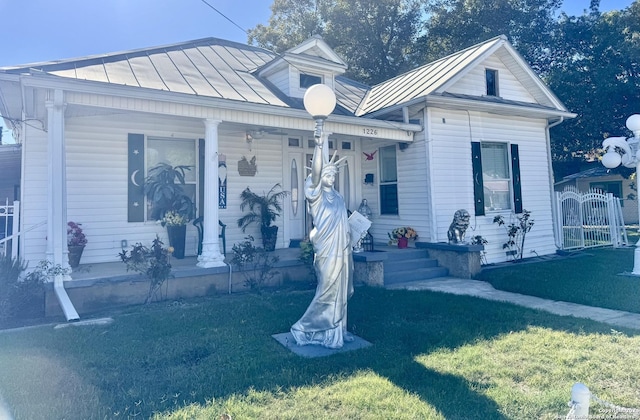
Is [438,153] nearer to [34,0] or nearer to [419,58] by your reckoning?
[34,0]

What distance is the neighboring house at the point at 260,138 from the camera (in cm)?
626

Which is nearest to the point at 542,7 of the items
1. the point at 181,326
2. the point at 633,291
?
the point at 633,291

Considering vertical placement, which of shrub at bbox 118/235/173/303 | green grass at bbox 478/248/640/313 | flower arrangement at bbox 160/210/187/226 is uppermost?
flower arrangement at bbox 160/210/187/226

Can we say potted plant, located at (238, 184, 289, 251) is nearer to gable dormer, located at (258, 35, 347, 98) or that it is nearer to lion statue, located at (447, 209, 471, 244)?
gable dormer, located at (258, 35, 347, 98)

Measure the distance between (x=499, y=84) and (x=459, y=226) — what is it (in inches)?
169

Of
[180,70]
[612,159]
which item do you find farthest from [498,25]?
[180,70]

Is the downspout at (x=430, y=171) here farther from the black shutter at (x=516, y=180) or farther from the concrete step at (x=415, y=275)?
the black shutter at (x=516, y=180)

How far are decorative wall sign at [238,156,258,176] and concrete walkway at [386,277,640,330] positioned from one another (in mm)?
3805

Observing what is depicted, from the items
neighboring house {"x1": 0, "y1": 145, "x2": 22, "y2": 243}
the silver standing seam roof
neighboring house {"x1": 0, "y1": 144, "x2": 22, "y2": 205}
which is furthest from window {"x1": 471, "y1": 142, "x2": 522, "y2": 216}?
neighboring house {"x1": 0, "y1": 144, "x2": 22, "y2": 205}

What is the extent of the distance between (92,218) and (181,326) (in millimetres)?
3571

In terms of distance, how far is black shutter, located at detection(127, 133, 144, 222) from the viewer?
7.48m

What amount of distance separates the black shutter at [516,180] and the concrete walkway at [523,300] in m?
3.14

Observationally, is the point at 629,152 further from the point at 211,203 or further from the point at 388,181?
the point at 211,203

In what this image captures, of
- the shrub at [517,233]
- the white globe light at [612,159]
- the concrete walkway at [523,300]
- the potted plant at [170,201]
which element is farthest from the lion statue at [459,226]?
the potted plant at [170,201]
